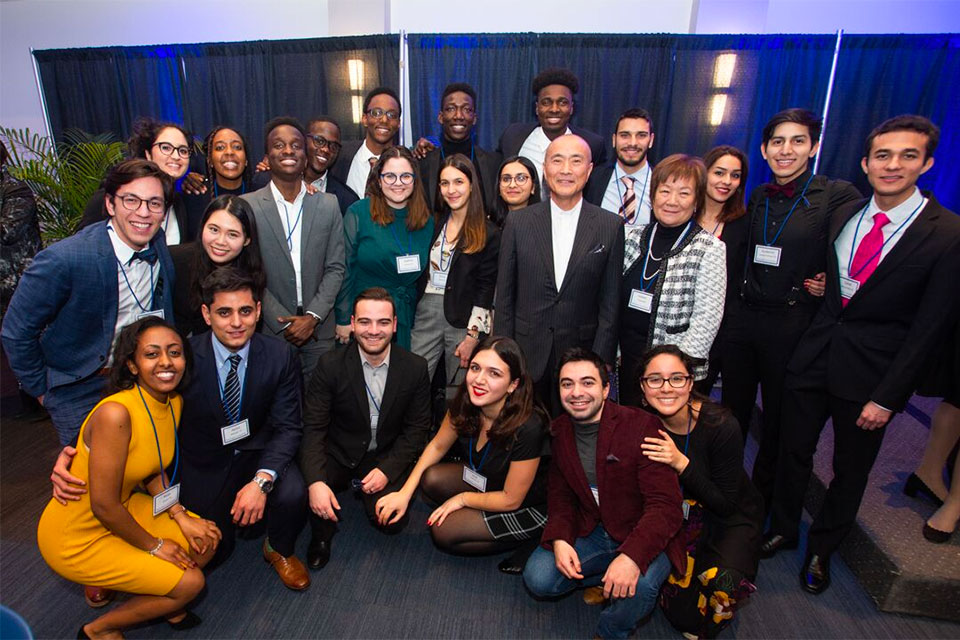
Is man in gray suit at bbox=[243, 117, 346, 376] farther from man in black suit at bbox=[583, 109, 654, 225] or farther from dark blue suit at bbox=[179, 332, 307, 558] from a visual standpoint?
man in black suit at bbox=[583, 109, 654, 225]

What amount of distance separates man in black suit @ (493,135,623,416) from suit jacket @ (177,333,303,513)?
3.51 ft

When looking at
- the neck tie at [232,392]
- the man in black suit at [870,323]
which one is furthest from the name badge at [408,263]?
the man in black suit at [870,323]

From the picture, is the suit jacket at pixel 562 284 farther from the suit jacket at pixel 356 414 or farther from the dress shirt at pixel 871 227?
the dress shirt at pixel 871 227

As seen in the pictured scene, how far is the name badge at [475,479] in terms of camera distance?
93.7 inches

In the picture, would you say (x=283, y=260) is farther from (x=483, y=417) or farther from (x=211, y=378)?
(x=483, y=417)

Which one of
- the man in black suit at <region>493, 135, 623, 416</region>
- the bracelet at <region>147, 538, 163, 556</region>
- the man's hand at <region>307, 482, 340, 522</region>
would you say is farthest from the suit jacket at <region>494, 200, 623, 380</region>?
the bracelet at <region>147, 538, 163, 556</region>

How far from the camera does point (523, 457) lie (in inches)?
89.1

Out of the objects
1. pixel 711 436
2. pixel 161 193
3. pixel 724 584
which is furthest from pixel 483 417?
pixel 161 193

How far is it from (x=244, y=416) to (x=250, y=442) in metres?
0.14

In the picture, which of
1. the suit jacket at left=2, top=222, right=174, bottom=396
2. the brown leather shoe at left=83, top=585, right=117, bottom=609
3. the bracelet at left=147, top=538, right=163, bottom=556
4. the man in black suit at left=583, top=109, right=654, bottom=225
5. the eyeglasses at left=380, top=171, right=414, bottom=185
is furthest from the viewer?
the man in black suit at left=583, top=109, right=654, bottom=225

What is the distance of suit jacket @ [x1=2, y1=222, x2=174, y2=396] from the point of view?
201 cm

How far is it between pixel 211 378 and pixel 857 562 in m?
2.93

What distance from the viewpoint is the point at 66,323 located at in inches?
82.4

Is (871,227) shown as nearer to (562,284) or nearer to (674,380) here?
(674,380)
